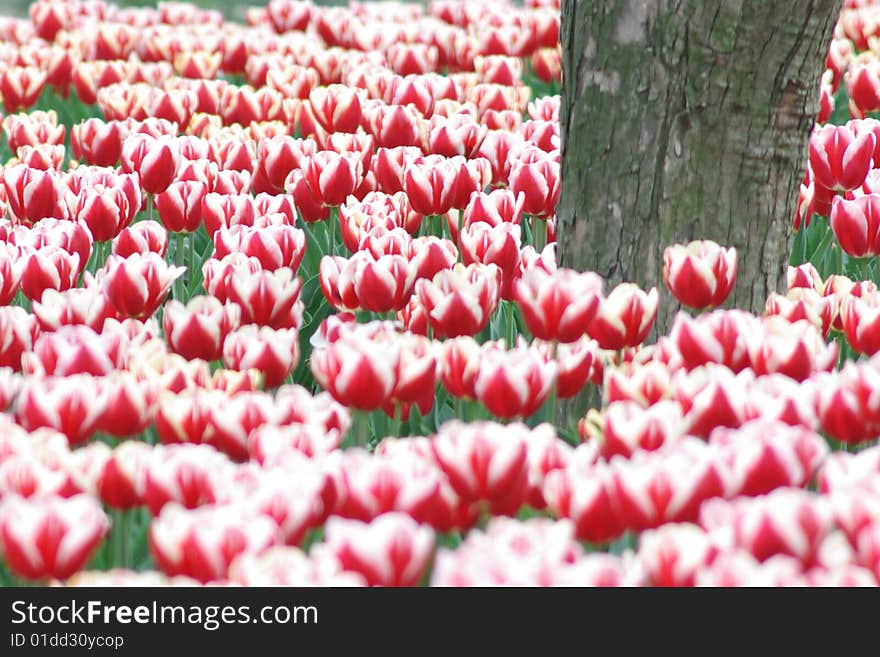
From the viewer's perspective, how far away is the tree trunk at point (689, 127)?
316cm

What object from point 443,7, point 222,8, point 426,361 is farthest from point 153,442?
point 222,8

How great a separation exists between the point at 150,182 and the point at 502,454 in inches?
95.2

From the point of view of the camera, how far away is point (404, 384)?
7.97ft

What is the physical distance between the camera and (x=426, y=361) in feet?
7.95

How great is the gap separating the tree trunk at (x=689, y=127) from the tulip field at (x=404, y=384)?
0.29ft

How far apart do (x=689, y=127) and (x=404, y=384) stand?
1170 mm

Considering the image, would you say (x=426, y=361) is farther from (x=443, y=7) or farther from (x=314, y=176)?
(x=443, y=7)

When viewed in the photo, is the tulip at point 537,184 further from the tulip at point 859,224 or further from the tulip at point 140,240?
the tulip at point 140,240

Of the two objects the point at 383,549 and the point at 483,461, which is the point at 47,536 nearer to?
the point at 383,549


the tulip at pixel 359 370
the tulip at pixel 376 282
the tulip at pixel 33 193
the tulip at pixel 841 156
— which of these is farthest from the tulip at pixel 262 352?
the tulip at pixel 841 156

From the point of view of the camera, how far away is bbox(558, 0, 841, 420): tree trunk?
3164 mm

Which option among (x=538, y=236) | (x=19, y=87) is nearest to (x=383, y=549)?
(x=538, y=236)

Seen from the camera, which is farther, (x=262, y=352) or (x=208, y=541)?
(x=262, y=352)
